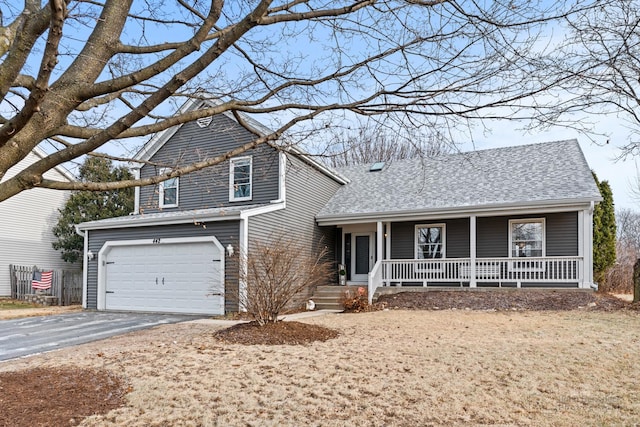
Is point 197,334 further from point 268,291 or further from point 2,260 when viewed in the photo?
point 2,260

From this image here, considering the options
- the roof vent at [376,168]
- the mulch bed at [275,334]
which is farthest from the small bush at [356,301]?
the roof vent at [376,168]

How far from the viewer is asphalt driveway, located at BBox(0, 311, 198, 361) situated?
8.79m

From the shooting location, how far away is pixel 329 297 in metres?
15.3

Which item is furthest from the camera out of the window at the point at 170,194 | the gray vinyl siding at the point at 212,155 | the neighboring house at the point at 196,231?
the window at the point at 170,194

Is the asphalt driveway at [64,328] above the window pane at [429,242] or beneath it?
beneath

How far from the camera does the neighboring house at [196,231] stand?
13.5 m

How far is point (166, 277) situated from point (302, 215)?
4.66 metres

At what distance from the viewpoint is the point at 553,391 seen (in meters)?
5.18

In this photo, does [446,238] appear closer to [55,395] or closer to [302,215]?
[302,215]

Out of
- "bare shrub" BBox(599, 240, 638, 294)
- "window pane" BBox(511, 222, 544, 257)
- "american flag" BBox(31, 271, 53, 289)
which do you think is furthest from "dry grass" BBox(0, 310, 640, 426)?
"bare shrub" BBox(599, 240, 638, 294)

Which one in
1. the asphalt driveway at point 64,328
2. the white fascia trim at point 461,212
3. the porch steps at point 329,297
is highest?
the white fascia trim at point 461,212

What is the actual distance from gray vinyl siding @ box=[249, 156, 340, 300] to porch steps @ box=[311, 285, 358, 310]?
156 cm

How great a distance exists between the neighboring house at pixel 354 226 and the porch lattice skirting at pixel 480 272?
1.6 inches

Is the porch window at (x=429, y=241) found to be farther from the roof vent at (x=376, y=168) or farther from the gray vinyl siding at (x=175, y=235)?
the gray vinyl siding at (x=175, y=235)
